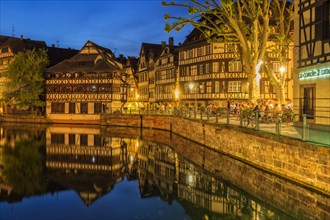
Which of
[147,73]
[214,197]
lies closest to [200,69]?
[147,73]

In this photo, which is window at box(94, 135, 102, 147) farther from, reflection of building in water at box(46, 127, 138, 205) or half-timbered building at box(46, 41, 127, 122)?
half-timbered building at box(46, 41, 127, 122)

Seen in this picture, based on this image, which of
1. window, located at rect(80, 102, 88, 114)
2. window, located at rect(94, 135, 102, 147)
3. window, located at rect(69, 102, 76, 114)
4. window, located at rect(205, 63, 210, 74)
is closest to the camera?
window, located at rect(94, 135, 102, 147)

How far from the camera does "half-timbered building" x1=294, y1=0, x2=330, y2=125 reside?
1803cm

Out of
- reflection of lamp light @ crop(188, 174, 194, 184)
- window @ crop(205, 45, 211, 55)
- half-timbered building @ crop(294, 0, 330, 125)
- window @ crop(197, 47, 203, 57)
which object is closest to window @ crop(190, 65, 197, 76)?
window @ crop(197, 47, 203, 57)

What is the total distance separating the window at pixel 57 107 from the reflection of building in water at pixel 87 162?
1821 cm

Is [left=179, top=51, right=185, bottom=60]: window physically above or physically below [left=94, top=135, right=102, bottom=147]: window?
above

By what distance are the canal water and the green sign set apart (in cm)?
548

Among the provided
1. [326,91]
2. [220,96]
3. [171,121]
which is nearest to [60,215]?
[326,91]

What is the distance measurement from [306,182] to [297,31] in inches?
394

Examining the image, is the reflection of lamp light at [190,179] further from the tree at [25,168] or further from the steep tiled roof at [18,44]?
the steep tiled roof at [18,44]

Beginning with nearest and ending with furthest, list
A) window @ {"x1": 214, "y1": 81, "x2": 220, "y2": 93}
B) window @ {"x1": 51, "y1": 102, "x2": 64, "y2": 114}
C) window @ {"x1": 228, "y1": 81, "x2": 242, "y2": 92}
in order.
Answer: window @ {"x1": 228, "y1": 81, "x2": 242, "y2": 92}, window @ {"x1": 214, "y1": 81, "x2": 220, "y2": 93}, window @ {"x1": 51, "y1": 102, "x2": 64, "y2": 114}

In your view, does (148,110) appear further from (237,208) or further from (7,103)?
(237,208)

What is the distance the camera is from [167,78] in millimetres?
56219

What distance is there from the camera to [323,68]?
18094mm
